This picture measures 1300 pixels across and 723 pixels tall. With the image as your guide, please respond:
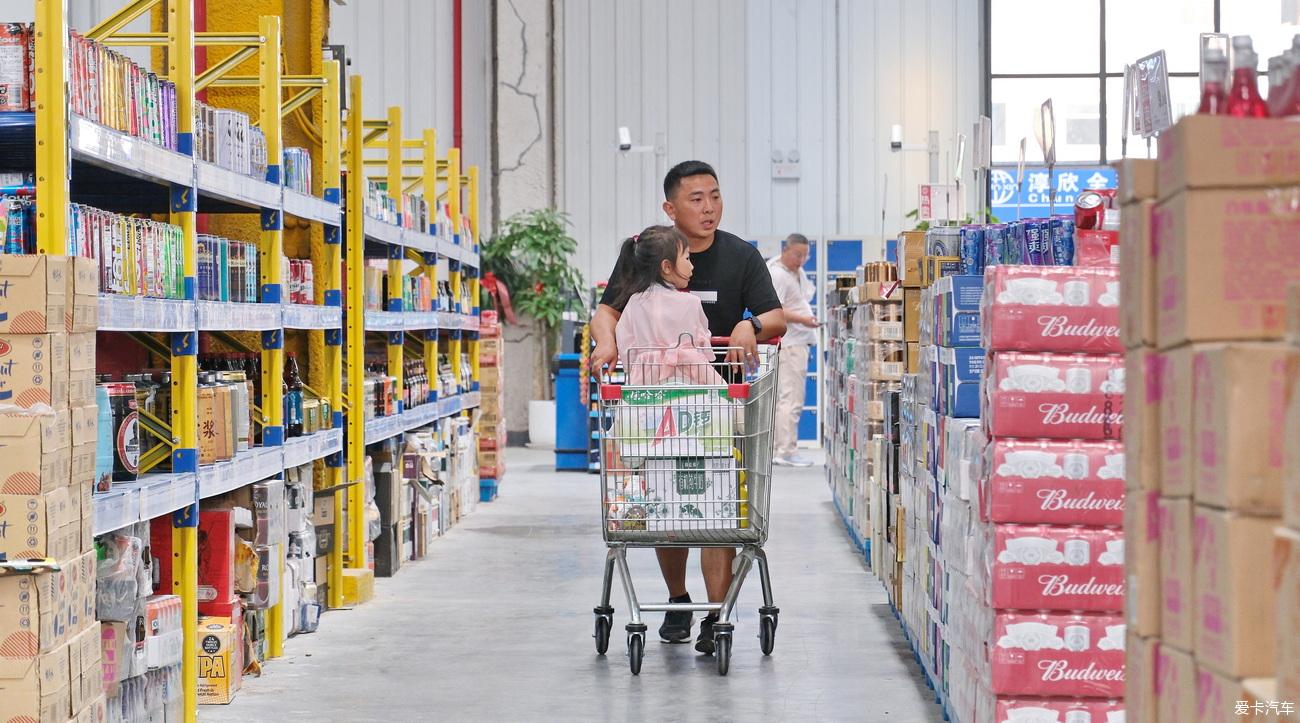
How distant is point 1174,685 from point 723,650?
338 centimetres

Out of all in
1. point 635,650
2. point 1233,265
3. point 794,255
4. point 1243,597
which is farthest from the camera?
point 794,255

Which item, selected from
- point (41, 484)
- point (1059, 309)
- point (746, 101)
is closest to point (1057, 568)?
point (1059, 309)

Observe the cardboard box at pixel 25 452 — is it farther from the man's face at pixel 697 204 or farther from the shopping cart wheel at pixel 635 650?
the man's face at pixel 697 204

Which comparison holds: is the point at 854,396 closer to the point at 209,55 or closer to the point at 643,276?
the point at 643,276

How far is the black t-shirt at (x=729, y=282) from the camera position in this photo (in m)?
5.77

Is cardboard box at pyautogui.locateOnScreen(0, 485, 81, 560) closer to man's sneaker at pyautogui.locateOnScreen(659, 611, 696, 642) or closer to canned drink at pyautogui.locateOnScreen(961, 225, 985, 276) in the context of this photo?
canned drink at pyautogui.locateOnScreen(961, 225, 985, 276)

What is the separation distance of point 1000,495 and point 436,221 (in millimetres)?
6184

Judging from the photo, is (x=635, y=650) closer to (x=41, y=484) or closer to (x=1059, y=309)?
(x=1059, y=309)

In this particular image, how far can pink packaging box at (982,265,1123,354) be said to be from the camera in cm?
353

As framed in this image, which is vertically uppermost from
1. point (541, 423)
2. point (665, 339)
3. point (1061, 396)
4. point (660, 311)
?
point (660, 311)

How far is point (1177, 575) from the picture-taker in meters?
1.91

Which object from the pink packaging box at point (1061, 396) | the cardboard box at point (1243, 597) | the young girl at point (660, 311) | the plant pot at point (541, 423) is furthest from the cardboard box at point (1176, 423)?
the plant pot at point (541, 423)

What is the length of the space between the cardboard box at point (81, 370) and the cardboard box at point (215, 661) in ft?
5.03

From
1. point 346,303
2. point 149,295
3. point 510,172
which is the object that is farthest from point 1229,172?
point 510,172
